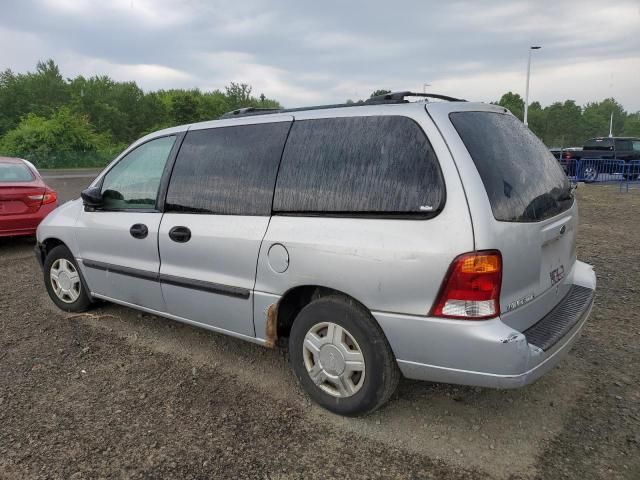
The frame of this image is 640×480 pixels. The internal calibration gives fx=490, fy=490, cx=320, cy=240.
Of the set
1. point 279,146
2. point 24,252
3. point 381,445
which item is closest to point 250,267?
point 279,146

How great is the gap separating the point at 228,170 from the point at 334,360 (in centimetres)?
144

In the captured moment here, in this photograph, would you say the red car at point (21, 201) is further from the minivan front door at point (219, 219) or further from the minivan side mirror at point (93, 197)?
the minivan front door at point (219, 219)

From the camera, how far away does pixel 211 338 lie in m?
4.06

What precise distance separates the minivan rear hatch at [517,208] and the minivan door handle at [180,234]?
1.89 meters

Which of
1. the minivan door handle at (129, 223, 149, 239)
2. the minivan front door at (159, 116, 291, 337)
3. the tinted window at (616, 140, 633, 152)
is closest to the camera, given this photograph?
the minivan front door at (159, 116, 291, 337)

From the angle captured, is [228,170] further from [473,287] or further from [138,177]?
[473,287]

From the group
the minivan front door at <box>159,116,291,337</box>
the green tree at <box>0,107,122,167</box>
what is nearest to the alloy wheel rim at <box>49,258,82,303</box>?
the minivan front door at <box>159,116,291,337</box>

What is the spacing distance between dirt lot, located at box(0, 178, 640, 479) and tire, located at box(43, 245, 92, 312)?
0.40m

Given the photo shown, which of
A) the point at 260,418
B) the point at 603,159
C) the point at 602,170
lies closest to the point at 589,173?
the point at 602,170

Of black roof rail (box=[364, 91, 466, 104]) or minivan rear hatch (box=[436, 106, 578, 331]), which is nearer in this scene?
minivan rear hatch (box=[436, 106, 578, 331])

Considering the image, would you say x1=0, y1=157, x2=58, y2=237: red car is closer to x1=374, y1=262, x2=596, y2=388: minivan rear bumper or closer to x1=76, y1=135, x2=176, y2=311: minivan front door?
x1=76, y1=135, x2=176, y2=311: minivan front door

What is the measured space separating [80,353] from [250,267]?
5.83 ft

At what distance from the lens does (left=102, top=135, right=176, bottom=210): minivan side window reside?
12.4 ft

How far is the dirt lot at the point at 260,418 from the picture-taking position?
2477 mm
